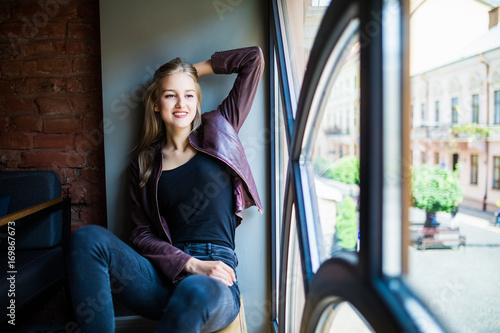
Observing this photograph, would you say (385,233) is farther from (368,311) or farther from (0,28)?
(0,28)

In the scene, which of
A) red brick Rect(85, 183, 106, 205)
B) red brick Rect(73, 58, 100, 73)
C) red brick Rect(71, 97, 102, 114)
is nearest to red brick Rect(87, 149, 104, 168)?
red brick Rect(85, 183, 106, 205)

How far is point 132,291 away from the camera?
4.15 ft

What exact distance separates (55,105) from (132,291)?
122 cm

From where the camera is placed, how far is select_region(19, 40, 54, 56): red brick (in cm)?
191

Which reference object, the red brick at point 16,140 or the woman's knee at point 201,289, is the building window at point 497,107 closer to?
the woman's knee at point 201,289

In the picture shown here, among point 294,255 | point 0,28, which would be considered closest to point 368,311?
point 294,255

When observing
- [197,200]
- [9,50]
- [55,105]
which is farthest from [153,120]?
[9,50]

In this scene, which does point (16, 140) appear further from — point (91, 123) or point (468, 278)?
point (468, 278)

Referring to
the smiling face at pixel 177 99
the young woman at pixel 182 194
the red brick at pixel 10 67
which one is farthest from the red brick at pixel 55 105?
the smiling face at pixel 177 99

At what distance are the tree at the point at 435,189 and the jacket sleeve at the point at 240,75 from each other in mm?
1204

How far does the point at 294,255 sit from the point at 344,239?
579mm

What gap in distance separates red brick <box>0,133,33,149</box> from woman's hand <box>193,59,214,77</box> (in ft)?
3.51

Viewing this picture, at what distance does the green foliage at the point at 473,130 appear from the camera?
343 millimetres

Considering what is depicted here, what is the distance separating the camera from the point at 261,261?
189 centimetres
